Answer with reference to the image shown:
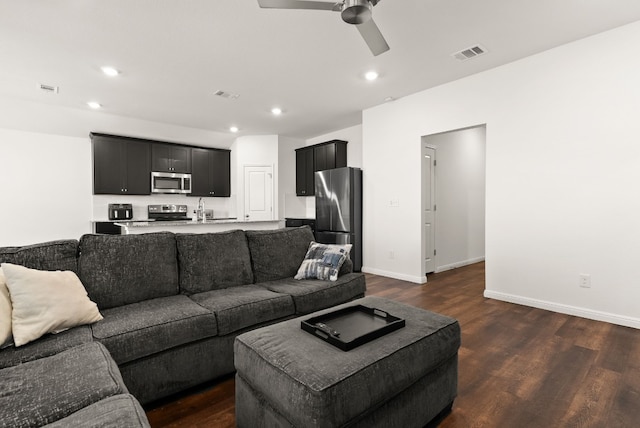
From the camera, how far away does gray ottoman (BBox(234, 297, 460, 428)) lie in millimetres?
1139

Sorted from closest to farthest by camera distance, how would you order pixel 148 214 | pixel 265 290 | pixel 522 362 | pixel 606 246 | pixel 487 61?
1. pixel 522 362
2. pixel 265 290
3. pixel 606 246
4. pixel 487 61
5. pixel 148 214

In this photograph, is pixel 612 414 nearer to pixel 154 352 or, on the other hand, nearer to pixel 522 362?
pixel 522 362

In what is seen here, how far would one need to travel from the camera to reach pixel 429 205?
5.00 metres

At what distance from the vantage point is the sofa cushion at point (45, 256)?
1833 mm

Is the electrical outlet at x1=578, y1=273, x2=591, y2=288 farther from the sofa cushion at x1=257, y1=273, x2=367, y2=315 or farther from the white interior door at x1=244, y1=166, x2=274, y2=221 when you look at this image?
the white interior door at x1=244, y1=166, x2=274, y2=221

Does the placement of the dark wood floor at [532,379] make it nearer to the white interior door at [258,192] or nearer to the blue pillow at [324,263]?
the blue pillow at [324,263]

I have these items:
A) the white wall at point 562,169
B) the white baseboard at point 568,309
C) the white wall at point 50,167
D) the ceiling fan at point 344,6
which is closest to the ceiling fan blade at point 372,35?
the ceiling fan at point 344,6

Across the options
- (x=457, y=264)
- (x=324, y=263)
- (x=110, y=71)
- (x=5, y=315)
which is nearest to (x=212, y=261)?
(x=324, y=263)

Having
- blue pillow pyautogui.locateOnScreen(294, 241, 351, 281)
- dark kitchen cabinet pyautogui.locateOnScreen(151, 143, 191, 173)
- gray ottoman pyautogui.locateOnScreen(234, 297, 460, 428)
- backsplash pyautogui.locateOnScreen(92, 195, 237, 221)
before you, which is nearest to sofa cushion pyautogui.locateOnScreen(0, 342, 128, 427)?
gray ottoman pyautogui.locateOnScreen(234, 297, 460, 428)

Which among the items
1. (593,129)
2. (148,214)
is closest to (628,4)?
(593,129)

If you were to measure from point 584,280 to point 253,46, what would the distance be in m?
4.02

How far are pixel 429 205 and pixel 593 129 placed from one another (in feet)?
7.53

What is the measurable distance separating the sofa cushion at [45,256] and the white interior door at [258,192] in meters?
4.68

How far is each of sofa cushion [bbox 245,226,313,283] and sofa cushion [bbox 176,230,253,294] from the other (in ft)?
0.29
